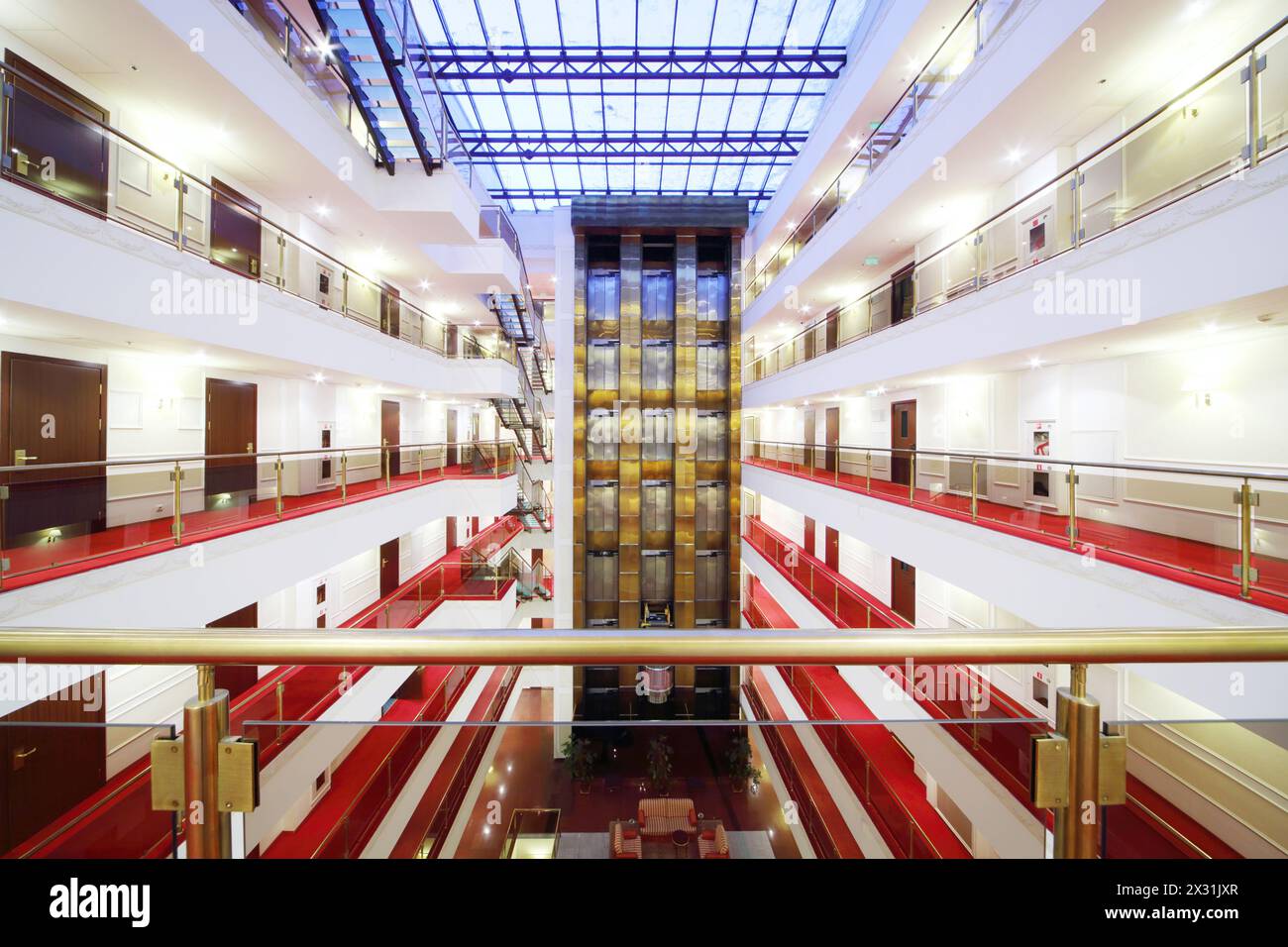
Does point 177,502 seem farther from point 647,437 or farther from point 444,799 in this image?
point 647,437

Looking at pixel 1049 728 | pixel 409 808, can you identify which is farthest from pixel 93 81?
pixel 1049 728

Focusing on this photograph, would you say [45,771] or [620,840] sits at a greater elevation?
[45,771]

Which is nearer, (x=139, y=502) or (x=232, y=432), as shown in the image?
(x=139, y=502)

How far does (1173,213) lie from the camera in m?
5.43

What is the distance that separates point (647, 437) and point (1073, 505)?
13.3 m

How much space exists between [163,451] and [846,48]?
1902cm

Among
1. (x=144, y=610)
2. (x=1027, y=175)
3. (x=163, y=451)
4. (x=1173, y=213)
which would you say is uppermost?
(x=1027, y=175)

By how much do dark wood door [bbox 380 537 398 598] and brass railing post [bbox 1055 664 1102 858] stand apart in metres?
16.9

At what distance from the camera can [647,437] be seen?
61.4 feet

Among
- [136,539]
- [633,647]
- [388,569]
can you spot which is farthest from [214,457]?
[388,569]

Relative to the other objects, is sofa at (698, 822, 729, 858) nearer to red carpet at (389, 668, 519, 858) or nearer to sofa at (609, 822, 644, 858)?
sofa at (609, 822, 644, 858)

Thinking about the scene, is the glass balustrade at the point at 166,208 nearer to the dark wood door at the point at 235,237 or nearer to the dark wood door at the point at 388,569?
the dark wood door at the point at 235,237

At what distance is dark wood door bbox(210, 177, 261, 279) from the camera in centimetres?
779

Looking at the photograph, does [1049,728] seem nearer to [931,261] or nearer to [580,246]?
[931,261]
